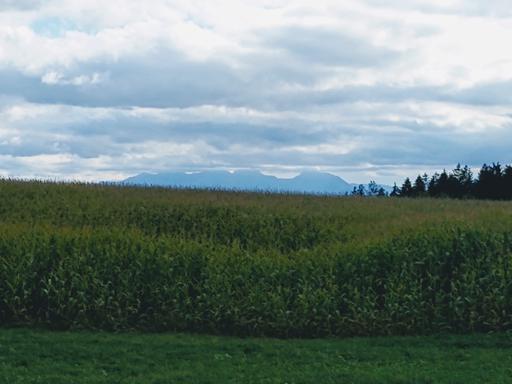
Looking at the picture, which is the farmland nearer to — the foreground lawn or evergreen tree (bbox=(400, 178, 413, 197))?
the foreground lawn

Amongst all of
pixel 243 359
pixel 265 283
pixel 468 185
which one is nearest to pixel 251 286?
pixel 265 283

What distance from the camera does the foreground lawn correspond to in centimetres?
1149

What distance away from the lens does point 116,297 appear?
627 inches

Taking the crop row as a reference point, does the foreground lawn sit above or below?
below

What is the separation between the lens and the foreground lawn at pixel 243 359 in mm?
11492

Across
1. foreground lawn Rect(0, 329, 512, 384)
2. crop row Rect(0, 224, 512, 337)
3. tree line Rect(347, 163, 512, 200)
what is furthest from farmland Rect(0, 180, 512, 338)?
tree line Rect(347, 163, 512, 200)

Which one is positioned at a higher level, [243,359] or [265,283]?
[265,283]

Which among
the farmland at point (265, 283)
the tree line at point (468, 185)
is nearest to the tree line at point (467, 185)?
the tree line at point (468, 185)

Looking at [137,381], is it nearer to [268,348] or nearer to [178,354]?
[178,354]

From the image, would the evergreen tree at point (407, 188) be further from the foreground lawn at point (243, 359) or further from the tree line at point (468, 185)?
the foreground lawn at point (243, 359)

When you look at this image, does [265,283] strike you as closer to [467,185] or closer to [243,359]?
[243,359]

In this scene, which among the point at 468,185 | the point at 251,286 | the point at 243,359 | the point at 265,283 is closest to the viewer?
the point at 243,359

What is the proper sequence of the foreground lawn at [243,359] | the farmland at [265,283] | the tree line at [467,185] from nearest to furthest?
the foreground lawn at [243,359] < the farmland at [265,283] < the tree line at [467,185]

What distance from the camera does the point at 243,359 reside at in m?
12.7
